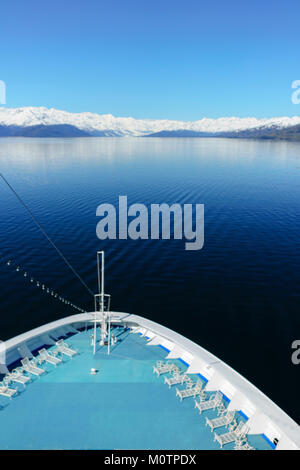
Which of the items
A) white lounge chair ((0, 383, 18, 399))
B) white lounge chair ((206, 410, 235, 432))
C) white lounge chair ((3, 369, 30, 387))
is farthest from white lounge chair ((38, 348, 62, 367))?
white lounge chair ((206, 410, 235, 432))

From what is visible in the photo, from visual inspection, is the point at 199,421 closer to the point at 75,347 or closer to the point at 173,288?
the point at 75,347

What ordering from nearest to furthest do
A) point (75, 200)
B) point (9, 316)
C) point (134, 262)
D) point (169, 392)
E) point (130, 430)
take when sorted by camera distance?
point (130, 430) < point (169, 392) < point (9, 316) < point (134, 262) < point (75, 200)

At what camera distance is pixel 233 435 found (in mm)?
13766

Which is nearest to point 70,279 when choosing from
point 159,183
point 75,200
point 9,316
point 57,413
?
point 9,316

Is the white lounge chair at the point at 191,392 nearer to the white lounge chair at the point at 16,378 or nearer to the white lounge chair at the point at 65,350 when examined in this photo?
the white lounge chair at the point at 65,350

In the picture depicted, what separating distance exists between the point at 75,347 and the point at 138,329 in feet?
15.5

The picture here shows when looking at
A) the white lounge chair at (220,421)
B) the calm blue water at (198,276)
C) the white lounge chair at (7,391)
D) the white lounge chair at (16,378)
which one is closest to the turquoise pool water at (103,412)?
the white lounge chair at (7,391)

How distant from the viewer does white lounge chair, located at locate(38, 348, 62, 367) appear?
18319mm

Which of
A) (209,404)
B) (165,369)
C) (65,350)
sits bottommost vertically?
(209,404)

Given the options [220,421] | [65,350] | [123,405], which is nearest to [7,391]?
[65,350]

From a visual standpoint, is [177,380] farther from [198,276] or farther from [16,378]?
[198,276]

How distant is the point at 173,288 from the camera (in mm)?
35562

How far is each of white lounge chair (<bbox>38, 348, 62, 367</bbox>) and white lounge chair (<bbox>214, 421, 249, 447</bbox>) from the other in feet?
33.3

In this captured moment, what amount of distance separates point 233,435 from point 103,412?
640 centimetres
